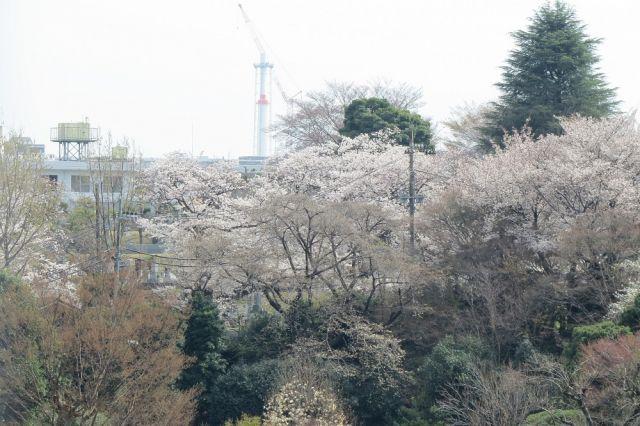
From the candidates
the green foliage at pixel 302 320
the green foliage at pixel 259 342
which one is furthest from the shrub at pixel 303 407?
the green foliage at pixel 259 342

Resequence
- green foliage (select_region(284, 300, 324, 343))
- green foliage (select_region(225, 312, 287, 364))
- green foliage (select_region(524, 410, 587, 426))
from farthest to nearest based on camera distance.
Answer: green foliage (select_region(225, 312, 287, 364)) < green foliage (select_region(284, 300, 324, 343)) < green foliage (select_region(524, 410, 587, 426))

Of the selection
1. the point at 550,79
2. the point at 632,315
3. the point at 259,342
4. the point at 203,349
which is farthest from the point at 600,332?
the point at 550,79

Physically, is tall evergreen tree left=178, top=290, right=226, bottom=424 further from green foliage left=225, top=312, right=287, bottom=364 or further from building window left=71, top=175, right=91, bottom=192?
building window left=71, top=175, right=91, bottom=192

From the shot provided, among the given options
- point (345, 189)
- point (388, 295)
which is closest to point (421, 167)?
point (345, 189)

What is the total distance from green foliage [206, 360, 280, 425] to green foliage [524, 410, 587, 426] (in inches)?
216

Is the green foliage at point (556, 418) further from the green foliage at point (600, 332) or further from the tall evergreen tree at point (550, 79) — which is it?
the tall evergreen tree at point (550, 79)

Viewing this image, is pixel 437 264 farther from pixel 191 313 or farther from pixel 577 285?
pixel 191 313

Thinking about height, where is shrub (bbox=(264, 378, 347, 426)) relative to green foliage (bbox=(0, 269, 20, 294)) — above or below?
below

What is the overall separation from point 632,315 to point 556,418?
3.02 meters

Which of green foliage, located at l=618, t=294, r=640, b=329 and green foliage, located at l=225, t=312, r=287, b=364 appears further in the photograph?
green foliage, located at l=225, t=312, r=287, b=364

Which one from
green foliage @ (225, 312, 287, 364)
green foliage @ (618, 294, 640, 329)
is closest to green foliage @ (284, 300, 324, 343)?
green foliage @ (225, 312, 287, 364)

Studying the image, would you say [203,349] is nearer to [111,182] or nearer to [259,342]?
[259,342]

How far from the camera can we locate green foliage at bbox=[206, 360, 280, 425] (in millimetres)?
17766

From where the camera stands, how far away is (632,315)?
51.0 feet
